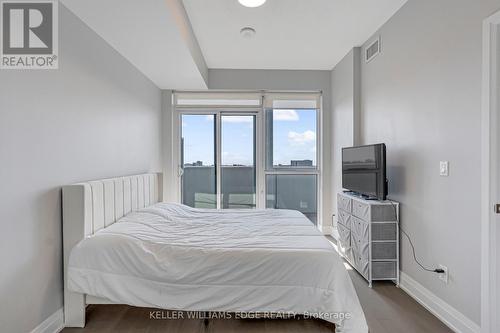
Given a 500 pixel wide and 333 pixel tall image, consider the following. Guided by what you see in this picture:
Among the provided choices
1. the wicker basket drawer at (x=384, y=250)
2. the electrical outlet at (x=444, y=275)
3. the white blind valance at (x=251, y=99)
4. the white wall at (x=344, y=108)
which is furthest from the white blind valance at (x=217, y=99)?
the electrical outlet at (x=444, y=275)

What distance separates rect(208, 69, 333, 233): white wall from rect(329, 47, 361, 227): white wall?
11 centimetres

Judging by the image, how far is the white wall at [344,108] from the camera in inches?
150

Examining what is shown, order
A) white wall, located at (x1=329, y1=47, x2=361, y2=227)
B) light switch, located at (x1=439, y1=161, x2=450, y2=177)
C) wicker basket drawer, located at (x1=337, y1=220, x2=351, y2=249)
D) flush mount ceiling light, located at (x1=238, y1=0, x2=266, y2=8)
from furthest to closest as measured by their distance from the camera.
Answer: white wall, located at (x1=329, y1=47, x2=361, y2=227), wicker basket drawer, located at (x1=337, y1=220, x2=351, y2=249), flush mount ceiling light, located at (x1=238, y1=0, x2=266, y2=8), light switch, located at (x1=439, y1=161, x2=450, y2=177)

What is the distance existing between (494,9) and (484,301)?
1906 millimetres

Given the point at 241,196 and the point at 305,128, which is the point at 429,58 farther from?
the point at 241,196

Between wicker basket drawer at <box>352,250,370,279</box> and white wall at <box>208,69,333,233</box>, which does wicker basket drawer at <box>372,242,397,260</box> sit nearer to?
wicker basket drawer at <box>352,250,370,279</box>

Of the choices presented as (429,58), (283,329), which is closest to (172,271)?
(283,329)

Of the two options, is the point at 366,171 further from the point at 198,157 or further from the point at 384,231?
the point at 198,157

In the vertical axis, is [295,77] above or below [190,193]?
above

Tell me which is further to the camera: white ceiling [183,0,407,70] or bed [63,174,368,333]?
white ceiling [183,0,407,70]

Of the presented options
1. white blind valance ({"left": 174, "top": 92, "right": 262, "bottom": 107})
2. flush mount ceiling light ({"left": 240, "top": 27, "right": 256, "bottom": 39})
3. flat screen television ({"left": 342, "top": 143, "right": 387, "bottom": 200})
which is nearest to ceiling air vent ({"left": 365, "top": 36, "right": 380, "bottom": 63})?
flat screen television ({"left": 342, "top": 143, "right": 387, "bottom": 200})

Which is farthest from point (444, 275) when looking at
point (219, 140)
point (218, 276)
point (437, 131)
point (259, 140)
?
point (219, 140)

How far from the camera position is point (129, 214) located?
2842mm

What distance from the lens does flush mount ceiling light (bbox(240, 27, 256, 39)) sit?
3.25 meters
